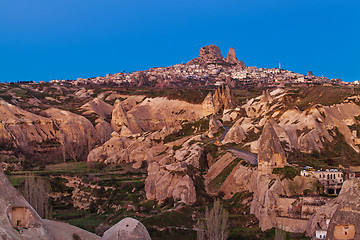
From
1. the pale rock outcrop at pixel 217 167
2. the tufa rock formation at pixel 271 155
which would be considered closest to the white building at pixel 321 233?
the tufa rock formation at pixel 271 155

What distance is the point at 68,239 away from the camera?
2942 cm

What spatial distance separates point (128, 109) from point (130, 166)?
56948mm

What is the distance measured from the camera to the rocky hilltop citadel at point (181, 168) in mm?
38219

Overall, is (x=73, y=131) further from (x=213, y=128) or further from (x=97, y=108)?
(x=213, y=128)

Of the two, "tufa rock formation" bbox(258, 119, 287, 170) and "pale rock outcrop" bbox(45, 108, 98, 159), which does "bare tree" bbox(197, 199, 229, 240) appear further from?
"pale rock outcrop" bbox(45, 108, 98, 159)

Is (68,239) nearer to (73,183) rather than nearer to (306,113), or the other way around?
(73,183)

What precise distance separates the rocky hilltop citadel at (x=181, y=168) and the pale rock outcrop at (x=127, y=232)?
0.09 meters

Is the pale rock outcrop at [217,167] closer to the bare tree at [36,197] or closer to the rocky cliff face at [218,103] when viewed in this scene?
the bare tree at [36,197]

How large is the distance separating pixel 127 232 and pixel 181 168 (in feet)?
101

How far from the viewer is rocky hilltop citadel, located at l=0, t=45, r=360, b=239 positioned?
38.2 m

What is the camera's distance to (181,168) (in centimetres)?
6391

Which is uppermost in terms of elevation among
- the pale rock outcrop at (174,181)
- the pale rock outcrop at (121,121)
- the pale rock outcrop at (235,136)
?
the pale rock outcrop at (121,121)

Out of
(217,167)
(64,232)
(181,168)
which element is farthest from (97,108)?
(64,232)

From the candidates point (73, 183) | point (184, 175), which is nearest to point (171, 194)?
point (184, 175)
